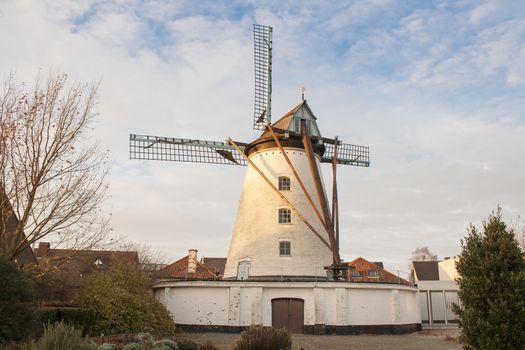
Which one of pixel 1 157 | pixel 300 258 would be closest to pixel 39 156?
pixel 1 157

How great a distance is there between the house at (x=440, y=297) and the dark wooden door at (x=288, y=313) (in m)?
12.3

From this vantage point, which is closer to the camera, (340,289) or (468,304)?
(468,304)

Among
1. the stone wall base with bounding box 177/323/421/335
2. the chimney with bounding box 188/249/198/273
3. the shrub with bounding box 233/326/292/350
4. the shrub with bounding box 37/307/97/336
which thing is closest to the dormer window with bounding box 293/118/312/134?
the stone wall base with bounding box 177/323/421/335

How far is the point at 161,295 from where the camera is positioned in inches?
974

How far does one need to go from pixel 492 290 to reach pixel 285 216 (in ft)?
50.6

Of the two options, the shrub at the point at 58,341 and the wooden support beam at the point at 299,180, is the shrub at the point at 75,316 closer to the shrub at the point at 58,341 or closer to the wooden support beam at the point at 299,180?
the shrub at the point at 58,341

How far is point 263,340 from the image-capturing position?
12312 millimetres

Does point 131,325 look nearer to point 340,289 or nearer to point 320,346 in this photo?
point 320,346

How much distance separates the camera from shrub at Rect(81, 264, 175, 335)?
17.9 m

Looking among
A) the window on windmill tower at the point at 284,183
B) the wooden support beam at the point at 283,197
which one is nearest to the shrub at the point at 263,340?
the wooden support beam at the point at 283,197

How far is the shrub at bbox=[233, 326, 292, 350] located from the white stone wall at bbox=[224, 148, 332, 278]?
11.7m

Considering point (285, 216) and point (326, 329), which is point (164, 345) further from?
point (285, 216)

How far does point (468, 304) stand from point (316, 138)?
17.7 metres

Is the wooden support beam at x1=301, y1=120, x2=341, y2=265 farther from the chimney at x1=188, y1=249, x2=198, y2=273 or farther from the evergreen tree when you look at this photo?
the chimney at x1=188, y1=249, x2=198, y2=273
